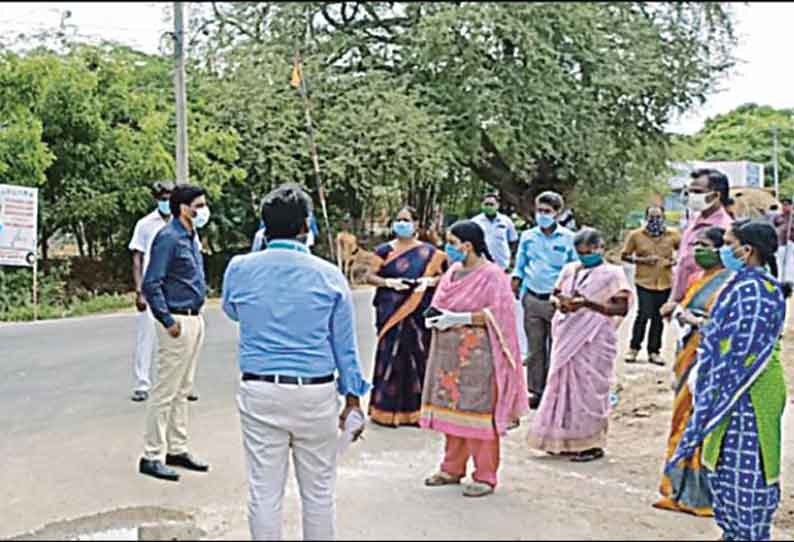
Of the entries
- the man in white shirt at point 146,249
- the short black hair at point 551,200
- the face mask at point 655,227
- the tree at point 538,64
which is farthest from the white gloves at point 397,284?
the face mask at point 655,227

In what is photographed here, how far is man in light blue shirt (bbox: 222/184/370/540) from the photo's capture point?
348cm

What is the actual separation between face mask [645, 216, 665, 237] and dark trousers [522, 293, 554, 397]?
2319mm

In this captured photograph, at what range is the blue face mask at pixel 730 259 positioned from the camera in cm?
426

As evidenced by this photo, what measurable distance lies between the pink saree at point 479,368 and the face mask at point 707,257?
3.28 feet

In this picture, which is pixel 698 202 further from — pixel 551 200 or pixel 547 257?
pixel 547 257

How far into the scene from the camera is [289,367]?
3516mm

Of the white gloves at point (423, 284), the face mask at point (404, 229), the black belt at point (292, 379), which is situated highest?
the face mask at point (404, 229)

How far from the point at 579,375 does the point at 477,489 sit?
160 centimetres

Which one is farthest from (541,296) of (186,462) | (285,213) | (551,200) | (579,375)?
(285,213)

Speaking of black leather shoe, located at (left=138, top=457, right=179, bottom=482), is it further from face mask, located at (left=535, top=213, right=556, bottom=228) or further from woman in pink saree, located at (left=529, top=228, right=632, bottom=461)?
face mask, located at (left=535, top=213, right=556, bottom=228)

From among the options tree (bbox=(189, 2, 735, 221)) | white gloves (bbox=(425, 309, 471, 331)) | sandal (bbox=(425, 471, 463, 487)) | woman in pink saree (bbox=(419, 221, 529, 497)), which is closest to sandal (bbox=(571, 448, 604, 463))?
woman in pink saree (bbox=(419, 221, 529, 497))

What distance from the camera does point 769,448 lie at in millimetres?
4188

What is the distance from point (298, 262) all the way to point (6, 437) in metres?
4.07

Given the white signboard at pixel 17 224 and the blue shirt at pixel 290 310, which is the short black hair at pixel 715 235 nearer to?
the blue shirt at pixel 290 310
